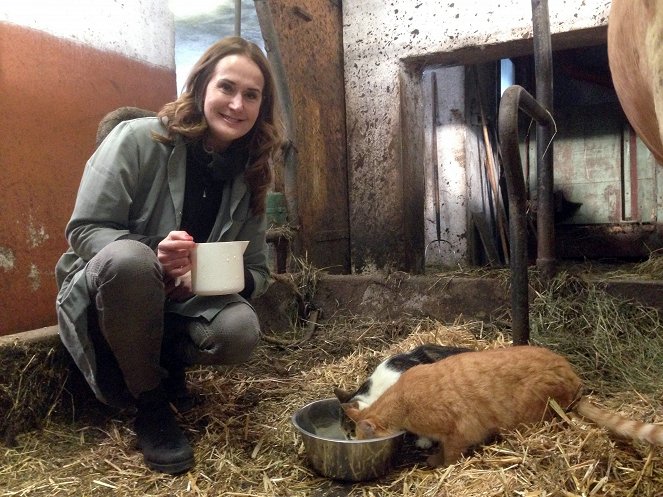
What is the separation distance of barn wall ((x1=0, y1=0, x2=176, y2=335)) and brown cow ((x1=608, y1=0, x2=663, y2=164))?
3522mm

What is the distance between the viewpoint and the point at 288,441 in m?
2.34

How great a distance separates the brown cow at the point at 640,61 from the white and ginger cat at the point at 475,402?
90 cm

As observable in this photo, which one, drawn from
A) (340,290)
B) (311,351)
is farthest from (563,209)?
(311,351)

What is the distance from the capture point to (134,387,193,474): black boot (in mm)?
2104

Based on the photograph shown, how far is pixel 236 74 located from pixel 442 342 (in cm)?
193

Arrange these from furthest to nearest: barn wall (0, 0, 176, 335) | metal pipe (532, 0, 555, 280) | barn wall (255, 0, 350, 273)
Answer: barn wall (255, 0, 350, 273) → barn wall (0, 0, 176, 335) → metal pipe (532, 0, 555, 280)

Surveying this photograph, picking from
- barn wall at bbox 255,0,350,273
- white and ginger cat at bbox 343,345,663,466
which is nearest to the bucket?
barn wall at bbox 255,0,350,273

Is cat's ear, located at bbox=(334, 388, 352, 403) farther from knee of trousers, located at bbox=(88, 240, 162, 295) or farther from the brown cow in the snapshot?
the brown cow

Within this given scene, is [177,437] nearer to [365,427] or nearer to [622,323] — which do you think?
[365,427]

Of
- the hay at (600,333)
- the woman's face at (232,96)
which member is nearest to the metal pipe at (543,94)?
the hay at (600,333)

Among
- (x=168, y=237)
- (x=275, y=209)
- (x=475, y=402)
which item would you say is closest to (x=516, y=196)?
(x=475, y=402)

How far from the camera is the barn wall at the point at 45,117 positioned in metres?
3.62

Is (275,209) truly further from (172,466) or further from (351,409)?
(172,466)

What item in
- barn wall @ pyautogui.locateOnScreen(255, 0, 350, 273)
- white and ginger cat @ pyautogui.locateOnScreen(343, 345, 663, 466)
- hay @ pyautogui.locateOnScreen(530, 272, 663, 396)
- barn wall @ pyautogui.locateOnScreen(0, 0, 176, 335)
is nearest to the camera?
white and ginger cat @ pyautogui.locateOnScreen(343, 345, 663, 466)
